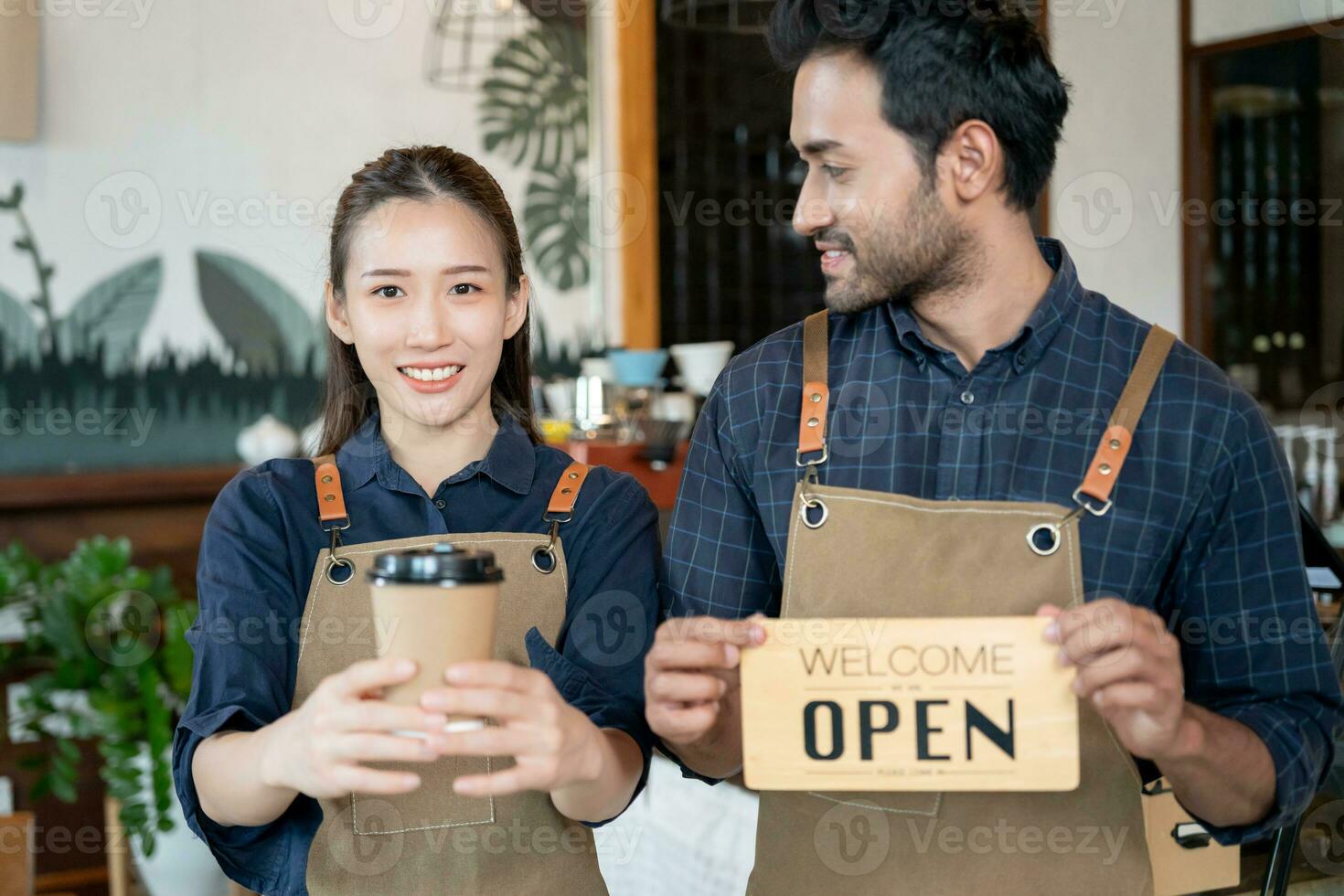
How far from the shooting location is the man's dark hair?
149cm

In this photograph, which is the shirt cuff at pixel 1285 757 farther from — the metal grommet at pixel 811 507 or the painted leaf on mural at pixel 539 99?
the painted leaf on mural at pixel 539 99

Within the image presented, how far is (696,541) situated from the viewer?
1539 millimetres

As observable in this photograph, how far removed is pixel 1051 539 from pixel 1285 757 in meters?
0.32

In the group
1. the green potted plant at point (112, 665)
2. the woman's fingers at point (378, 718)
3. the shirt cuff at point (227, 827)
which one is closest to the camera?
the woman's fingers at point (378, 718)

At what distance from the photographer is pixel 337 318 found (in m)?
1.62

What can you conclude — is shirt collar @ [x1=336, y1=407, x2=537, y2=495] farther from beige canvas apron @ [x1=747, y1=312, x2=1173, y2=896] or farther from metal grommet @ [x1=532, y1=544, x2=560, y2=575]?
beige canvas apron @ [x1=747, y1=312, x2=1173, y2=896]

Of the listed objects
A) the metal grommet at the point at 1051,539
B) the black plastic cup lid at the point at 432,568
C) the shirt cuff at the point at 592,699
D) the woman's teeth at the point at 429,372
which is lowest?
the shirt cuff at the point at 592,699

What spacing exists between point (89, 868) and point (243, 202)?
6.76ft

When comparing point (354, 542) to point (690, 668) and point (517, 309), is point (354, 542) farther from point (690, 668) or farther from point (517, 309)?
point (690, 668)

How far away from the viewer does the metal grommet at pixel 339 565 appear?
149 centimetres
